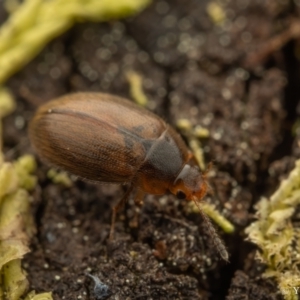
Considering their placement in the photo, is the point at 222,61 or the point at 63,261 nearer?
the point at 63,261

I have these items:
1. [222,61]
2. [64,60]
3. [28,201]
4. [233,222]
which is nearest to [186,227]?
[233,222]

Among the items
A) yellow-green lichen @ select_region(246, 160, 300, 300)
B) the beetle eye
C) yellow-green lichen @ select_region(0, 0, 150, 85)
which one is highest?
yellow-green lichen @ select_region(0, 0, 150, 85)

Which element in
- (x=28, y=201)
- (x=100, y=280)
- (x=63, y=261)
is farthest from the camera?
(x=28, y=201)

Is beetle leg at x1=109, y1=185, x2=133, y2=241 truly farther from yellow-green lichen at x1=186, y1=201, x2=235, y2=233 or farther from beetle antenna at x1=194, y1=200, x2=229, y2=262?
beetle antenna at x1=194, y1=200, x2=229, y2=262

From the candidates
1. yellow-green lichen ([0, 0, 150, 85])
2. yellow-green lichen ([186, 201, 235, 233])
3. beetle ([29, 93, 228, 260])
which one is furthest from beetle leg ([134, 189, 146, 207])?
yellow-green lichen ([0, 0, 150, 85])

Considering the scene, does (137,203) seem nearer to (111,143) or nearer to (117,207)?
(117,207)

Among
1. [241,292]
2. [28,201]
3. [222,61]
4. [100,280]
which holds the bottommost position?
[241,292]

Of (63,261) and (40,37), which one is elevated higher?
(40,37)

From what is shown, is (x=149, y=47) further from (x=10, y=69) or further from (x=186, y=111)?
(x=10, y=69)
